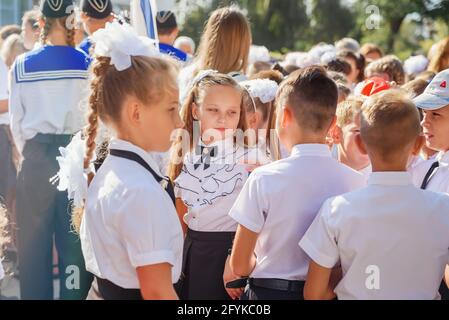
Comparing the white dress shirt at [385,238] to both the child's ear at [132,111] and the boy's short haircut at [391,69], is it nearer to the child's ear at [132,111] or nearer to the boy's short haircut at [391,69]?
the child's ear at [132,111]

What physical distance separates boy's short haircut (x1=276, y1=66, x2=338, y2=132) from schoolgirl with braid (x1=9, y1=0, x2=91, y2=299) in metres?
1.99

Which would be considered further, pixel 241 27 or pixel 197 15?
pixel 197 15

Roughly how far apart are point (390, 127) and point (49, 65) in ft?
8.47

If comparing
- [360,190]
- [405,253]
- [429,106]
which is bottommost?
[405,253]

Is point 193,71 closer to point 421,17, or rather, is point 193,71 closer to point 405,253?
point 405,253

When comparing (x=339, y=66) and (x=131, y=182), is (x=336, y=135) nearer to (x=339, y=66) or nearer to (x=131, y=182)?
(x=131, y=182)

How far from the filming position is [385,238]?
2500mm

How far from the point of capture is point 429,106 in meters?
3.36

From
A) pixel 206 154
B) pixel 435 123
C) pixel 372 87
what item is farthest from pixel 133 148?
pixel 372 87

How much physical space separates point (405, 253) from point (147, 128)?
1.01 meters

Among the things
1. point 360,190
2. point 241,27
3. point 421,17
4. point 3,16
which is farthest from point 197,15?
point 360,190

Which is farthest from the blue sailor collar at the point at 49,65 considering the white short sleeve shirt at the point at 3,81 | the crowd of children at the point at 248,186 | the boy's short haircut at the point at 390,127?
the boy's short haircut at the point at 390,127

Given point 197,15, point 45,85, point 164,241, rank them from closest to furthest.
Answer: point 164,241, point 45,85, point 197,15

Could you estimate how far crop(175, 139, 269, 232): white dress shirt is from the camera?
3.35 meters
